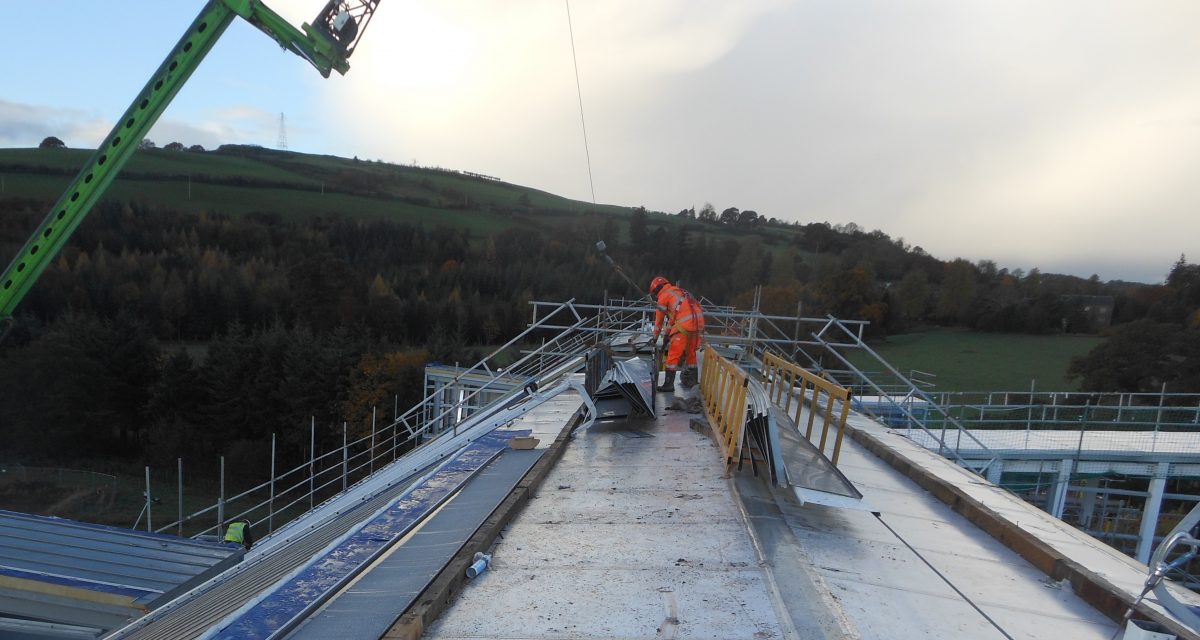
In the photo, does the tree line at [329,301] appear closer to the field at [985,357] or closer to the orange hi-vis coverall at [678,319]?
the field at [985,357]

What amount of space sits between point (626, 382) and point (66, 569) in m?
6.97

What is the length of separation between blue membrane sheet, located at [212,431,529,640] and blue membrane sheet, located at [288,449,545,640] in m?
0.11

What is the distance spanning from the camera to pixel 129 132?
12.4 meters

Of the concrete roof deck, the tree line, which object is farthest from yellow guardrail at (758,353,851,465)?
the tree line

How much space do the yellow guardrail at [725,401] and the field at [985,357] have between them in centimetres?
2544

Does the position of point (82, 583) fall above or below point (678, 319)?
below

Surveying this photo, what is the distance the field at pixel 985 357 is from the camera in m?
30.7

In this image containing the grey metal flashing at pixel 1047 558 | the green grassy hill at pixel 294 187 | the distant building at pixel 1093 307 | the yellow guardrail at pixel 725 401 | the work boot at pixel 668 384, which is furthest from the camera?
the green grassy hill at pixel 294 187

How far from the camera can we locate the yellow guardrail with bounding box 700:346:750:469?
5.82m

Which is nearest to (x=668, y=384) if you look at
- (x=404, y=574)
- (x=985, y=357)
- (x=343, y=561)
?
(x=343, y=561)

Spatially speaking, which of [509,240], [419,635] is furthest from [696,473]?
[509,240]

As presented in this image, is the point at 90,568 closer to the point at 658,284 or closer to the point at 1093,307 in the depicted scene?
the point at 658,284

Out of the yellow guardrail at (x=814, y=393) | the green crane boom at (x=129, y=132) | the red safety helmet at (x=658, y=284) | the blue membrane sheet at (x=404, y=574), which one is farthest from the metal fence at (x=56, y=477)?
the yellow guardrail at (x=814, y=393)

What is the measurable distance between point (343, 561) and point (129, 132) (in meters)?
12.3
